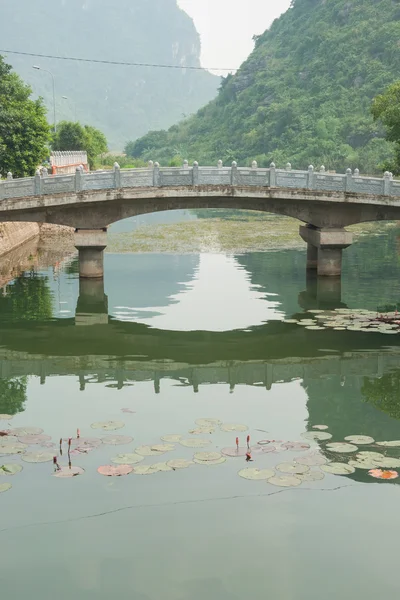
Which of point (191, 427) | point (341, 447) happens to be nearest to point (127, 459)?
point (191, 427)

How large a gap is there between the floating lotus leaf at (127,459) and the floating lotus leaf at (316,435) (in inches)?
132

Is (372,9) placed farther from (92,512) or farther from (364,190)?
(92,512)

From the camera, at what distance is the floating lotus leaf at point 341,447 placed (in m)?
16.1

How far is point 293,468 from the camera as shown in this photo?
595 inches

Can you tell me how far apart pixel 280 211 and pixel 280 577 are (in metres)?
24.8

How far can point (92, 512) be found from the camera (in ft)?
45.0

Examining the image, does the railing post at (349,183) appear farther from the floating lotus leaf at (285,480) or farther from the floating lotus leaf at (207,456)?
the floating lotus leaf at (285,480)

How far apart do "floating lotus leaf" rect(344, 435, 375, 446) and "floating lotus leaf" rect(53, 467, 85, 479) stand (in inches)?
201

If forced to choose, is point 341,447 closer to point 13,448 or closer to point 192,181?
point 13,448

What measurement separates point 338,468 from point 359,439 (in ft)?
5.92

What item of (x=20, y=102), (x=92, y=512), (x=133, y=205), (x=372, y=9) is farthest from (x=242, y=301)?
(x=372, y=9)

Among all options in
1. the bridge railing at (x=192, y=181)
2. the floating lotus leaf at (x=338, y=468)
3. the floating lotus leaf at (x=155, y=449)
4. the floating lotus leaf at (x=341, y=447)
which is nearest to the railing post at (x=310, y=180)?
the bridge railing at (x=192, y=181)

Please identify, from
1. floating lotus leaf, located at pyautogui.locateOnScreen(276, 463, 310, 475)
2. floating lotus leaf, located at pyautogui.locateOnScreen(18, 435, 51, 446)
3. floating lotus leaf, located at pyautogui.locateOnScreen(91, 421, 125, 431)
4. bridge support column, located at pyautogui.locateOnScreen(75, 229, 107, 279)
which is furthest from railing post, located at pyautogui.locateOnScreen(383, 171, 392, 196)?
floating lotus leaf, located at pyautogui.locateOnScreen(18, 435, 51, 446)

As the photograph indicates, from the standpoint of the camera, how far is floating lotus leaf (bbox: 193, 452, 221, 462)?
51.1 ft
